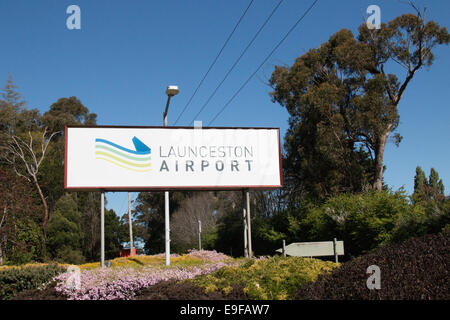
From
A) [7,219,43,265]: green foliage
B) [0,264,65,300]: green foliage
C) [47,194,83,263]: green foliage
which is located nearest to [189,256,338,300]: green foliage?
[0,264,65,300]: green foliage

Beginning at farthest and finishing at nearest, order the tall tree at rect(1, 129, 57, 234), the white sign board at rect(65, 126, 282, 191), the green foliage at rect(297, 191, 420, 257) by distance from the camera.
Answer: the tall tree at rect(1, 129, 57, 234)
the white sign board at rect(65, 126, 282, 191)
the green foliage at rect(297, 191, 420, 257)

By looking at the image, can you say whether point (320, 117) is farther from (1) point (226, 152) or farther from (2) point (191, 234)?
(2) point (191, 234)

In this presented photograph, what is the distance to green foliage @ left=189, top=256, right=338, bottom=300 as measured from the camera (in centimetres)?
841

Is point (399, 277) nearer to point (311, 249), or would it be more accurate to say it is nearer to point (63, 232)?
point (311, 249)

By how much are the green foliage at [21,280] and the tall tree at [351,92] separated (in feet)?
62.9

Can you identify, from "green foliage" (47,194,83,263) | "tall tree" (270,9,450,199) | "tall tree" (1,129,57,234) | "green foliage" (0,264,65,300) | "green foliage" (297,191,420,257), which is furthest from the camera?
"tall tree" (1,129,57,234)

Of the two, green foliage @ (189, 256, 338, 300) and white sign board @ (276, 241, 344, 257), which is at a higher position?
white sign board @ (276, 241, 344, 257)

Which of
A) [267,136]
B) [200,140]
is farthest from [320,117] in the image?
[200,140]

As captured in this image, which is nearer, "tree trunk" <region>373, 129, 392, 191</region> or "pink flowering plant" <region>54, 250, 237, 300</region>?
"pink flowering plant" <region>54, 250, 237, 300</region>

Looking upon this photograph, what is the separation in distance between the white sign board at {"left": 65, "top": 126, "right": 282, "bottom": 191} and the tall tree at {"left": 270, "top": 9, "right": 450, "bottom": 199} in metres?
8.18

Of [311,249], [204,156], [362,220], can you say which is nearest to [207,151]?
[204,156]

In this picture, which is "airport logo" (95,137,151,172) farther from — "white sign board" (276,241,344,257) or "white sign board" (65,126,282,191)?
"white sign board" (276,241,344,257)
